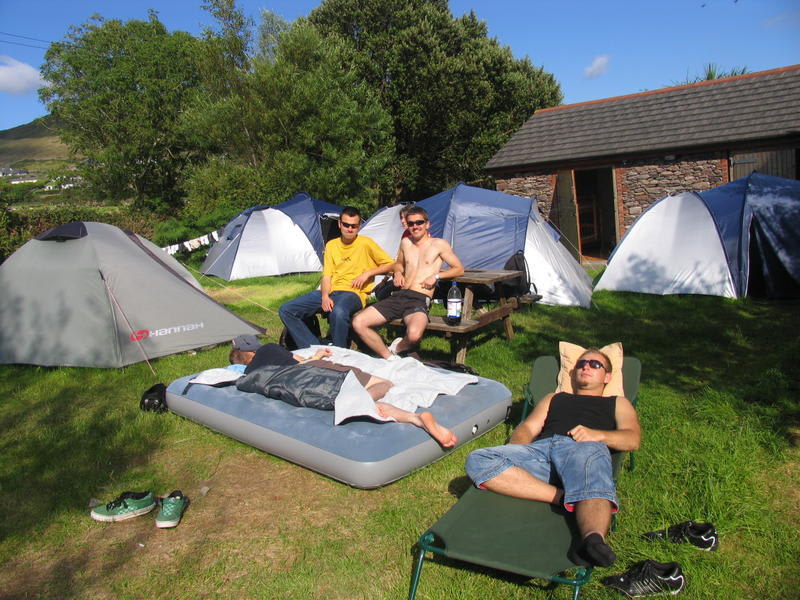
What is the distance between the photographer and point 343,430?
3828 millimetres

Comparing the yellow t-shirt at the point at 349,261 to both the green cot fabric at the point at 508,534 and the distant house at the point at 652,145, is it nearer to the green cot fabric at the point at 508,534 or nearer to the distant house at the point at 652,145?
the green cot fabric at the point at 508,534

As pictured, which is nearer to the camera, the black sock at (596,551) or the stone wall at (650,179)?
the black sock at (596,551)

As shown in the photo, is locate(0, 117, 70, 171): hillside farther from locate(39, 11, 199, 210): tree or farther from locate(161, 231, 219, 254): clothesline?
locate(161, 231, 219, 254): clothesline

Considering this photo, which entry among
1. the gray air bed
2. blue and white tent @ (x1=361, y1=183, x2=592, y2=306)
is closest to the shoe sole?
the gray air bed

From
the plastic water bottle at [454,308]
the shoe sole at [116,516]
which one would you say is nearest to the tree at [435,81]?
the plastic water bottle at [454,308]

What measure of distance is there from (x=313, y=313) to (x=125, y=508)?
312 cm

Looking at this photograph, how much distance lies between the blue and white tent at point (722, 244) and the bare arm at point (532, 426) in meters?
6.33

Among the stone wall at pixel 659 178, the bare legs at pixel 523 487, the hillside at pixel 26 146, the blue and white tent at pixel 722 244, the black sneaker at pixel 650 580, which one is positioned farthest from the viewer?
the hillside at pixel 26 146

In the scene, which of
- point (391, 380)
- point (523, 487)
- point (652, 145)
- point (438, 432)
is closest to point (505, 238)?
point (391, 380)

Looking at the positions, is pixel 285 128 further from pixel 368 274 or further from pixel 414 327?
pixel 414 327

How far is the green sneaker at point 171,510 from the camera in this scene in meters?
3.41

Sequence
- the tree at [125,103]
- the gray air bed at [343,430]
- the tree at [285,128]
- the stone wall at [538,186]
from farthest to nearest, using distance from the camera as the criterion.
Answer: the tree at [125,103]
the tree at [285,128]
the stone wall at [538,186]
the gray air bed at [343,430]

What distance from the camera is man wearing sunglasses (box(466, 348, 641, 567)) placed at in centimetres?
272

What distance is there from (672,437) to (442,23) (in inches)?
877
